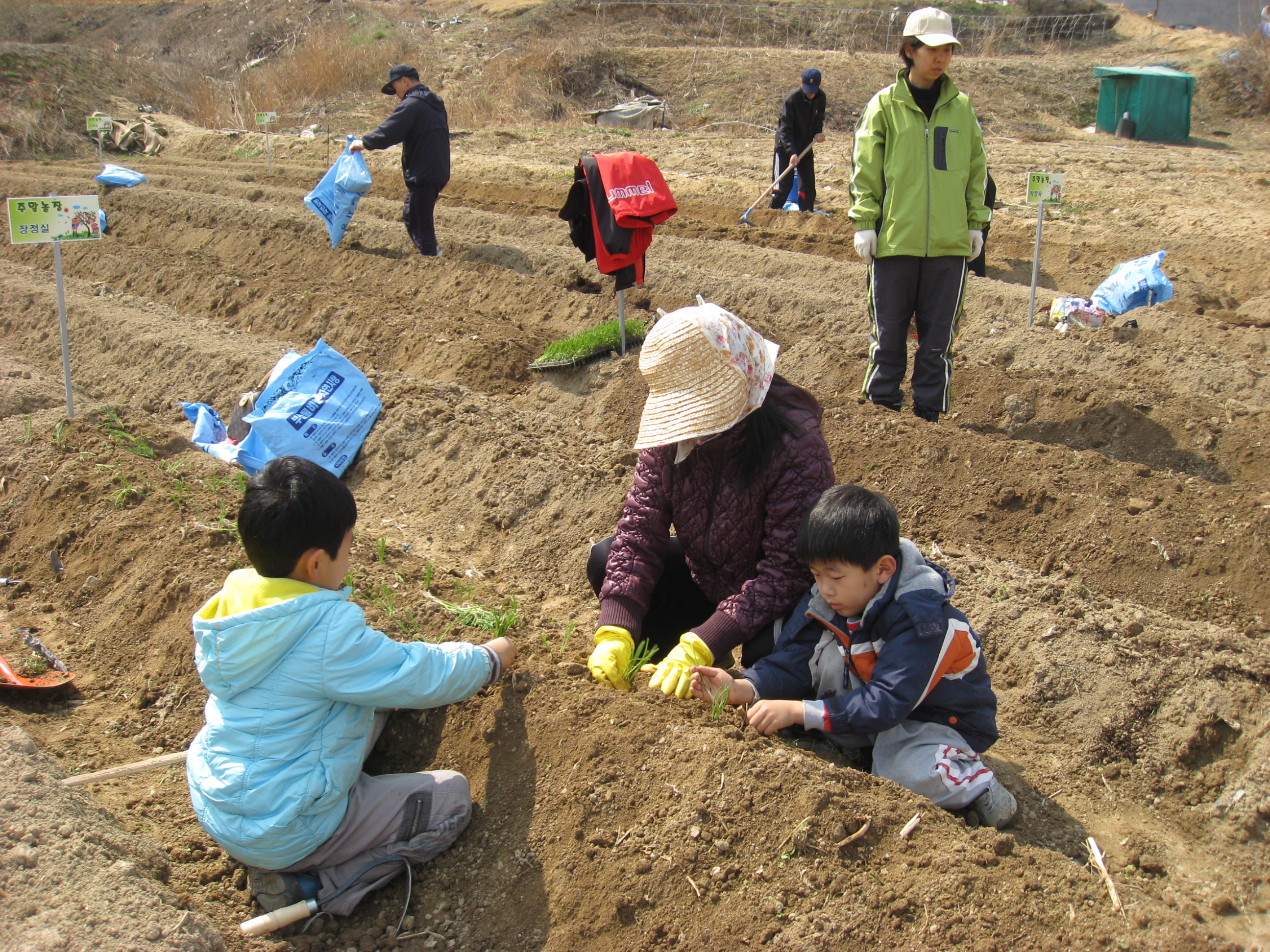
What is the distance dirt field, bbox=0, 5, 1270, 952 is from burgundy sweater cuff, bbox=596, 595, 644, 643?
0.21 metres

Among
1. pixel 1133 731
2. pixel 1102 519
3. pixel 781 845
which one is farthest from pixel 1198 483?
pixel 781 845

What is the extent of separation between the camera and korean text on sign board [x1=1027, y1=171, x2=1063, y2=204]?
6.62m

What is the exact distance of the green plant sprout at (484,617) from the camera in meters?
3.29

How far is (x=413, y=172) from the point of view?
31.2 ft

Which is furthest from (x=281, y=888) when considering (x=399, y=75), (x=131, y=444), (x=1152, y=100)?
(x=1152, y=100)

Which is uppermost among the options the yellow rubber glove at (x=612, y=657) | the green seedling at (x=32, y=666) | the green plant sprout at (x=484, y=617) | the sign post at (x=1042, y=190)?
the sign post at (x=1042, y=190)

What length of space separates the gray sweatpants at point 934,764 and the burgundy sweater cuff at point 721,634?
51cm

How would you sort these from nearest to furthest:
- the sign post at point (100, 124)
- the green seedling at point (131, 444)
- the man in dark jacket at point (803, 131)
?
the green seedling at point (131, 444) → the man in dark jacket at point (803, 131) → the sign post at point (100, 124)

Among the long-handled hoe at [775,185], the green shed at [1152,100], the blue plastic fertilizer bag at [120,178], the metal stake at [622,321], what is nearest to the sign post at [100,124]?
the blue plastic fertilizer bag at [120,178]

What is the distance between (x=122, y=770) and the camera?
2875mm

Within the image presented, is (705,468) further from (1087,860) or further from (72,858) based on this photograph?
(72,858)

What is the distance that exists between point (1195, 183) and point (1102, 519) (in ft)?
32.9

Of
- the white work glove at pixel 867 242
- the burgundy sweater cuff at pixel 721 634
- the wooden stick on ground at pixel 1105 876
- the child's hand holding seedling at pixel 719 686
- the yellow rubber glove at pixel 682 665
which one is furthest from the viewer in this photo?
the white work glove at pixel 867 242

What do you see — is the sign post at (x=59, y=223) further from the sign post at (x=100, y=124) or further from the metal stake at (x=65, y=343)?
the sign post at (x=100, y=124)
